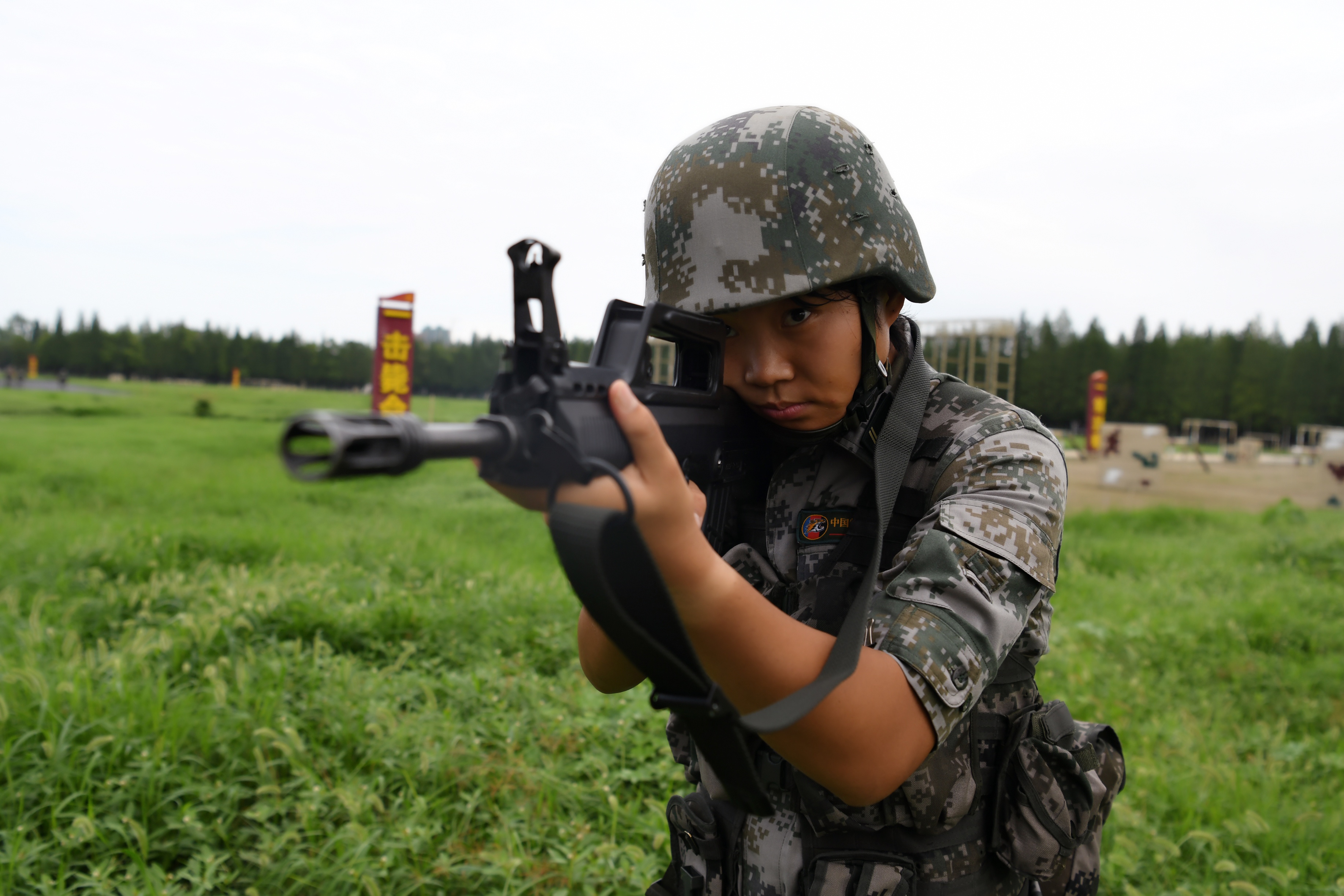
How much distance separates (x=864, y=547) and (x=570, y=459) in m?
0.82

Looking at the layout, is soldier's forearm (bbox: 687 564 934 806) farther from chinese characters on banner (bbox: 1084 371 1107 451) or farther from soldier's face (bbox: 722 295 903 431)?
chinese characters on banner (bbox: 1084 371 1107 451)

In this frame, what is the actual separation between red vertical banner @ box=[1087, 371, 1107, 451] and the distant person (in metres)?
16.8

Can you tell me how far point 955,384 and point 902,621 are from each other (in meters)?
0.67

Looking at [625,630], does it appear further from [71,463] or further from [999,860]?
[71,463]

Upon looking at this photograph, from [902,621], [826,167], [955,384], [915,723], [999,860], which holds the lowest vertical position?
[999,860]

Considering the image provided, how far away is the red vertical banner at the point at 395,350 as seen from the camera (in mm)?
8648

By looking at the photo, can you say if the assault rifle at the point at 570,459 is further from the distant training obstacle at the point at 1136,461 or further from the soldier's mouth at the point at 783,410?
the distant training obstacle at the point at 1136,461

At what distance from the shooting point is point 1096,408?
17.1m

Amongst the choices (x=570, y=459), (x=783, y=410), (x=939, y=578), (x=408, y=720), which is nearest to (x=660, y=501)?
(x=570, y=459)

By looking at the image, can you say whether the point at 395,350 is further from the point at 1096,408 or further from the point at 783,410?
the point at 1096,408

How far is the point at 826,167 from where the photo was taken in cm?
161

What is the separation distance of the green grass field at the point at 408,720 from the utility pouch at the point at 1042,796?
4.21ft

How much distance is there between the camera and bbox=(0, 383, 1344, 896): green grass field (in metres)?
2.69

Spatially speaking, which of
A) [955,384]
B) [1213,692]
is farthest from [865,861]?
[1213,692]
